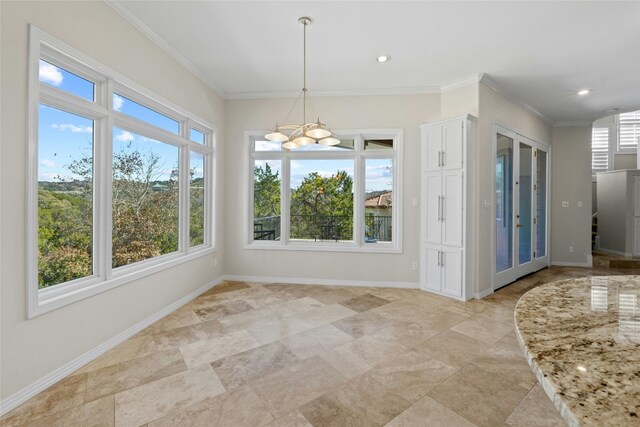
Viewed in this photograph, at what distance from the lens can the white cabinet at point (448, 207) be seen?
13.1 feet

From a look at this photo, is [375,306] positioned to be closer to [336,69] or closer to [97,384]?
[97,384]

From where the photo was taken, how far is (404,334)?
9.86 ft

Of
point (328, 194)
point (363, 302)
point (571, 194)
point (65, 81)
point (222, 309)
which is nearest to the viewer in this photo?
point (65, 81)

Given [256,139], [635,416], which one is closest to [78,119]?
[256,139]

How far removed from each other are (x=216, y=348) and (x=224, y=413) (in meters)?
0.90

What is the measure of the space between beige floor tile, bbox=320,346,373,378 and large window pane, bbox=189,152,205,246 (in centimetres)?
262

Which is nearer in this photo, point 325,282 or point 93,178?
point 93,178

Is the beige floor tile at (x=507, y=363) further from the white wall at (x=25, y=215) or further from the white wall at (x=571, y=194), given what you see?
the white wall at (x=571, y=194)

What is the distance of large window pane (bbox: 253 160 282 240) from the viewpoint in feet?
16.3

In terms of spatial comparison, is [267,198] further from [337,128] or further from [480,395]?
[480,395]

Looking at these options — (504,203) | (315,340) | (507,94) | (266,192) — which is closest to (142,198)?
(266,192)

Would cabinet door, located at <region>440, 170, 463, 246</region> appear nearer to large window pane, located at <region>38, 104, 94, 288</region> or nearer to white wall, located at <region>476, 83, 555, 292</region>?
white wall, located at <region>476, 83, 555, 292</region>

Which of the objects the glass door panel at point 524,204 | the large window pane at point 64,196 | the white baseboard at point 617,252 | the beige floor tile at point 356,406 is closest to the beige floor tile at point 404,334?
the beige floor tile at point 356,406

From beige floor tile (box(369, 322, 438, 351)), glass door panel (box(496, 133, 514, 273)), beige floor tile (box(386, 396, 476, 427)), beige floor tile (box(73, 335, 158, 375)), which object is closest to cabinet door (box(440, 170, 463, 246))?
glass door panel (box(496, 133, 514, 273))
